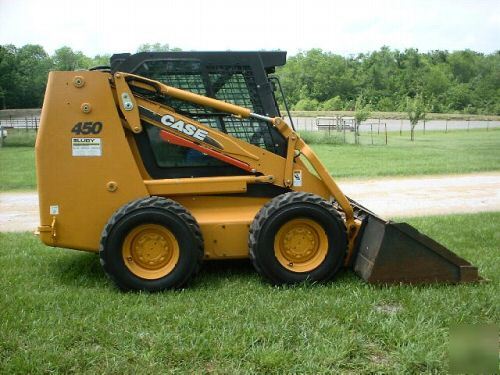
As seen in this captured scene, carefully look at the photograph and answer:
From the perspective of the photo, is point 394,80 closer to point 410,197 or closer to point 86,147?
point 410,197

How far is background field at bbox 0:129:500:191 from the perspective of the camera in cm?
1584

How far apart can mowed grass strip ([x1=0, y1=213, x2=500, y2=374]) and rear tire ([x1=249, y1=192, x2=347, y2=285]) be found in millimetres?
171

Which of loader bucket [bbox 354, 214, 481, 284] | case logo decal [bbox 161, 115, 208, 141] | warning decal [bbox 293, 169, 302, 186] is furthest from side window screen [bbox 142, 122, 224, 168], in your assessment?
loader bucket [bbox 354, 214, 481, 284]

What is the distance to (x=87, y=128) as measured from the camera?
550 cm

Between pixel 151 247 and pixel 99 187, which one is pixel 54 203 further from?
pixel 151 247

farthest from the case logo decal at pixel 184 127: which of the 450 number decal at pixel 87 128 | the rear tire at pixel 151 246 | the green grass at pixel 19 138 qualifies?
the green grass at pixel 19 138

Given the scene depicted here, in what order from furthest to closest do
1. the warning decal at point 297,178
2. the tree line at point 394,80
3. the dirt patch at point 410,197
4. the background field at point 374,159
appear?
the tree line at point 394,80, the background field at point 374,159, the dirt patch at point 410,197, the warning decal at point 297,178

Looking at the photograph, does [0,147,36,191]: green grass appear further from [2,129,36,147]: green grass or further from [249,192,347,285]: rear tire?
[249,192,347,285]: rear tire

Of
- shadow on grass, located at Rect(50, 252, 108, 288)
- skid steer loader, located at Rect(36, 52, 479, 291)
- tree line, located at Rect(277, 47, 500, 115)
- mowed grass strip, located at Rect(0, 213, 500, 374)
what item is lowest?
mowed grass strip, located at Rect(0, 213, 500, 374)

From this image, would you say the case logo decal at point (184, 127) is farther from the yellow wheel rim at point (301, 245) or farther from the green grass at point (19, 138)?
the green grass at point (19, 138)

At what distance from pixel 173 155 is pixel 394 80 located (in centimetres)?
4274

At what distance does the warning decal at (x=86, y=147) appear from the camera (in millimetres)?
5484

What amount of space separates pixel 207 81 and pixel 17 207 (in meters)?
7.36

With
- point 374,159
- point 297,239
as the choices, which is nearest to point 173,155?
point 297,239
